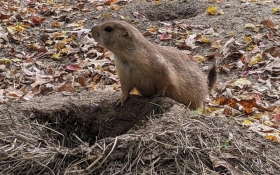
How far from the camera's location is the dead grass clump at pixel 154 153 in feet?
10.3

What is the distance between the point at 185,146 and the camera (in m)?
3.27

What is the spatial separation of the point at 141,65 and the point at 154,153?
1.39 m

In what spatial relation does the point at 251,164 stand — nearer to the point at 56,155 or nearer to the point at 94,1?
the point at 56,155

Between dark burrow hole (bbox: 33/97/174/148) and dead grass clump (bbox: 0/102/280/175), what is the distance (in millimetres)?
610

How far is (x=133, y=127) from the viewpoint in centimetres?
418

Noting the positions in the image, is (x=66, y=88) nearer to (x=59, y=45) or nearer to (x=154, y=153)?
(x=59, y=45)

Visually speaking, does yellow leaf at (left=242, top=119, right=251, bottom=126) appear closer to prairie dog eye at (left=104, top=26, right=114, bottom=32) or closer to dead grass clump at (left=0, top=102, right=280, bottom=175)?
dead grass clump at (left=0, top=102, right=280, bottom=175)

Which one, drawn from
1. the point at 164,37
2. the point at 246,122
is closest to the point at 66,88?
the point at 246,122

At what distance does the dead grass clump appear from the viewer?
3.15 metres

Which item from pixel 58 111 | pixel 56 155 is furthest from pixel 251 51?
pixel 56 155

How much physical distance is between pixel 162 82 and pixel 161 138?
1223 millimetres

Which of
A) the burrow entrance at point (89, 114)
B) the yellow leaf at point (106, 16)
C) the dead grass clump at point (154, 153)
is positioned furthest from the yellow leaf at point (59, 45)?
the dead grass clump at point (154, 153)

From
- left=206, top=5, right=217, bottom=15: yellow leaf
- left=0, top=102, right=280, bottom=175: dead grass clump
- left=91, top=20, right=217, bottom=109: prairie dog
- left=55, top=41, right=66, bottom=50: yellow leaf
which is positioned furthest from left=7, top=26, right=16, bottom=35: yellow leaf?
left=0, top=102, right=280, bottom=175: dead grass clump

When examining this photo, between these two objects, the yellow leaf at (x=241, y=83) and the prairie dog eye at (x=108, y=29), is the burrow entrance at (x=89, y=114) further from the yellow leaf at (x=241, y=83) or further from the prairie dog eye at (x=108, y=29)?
the yellow leaf at (x=241, y=83)
